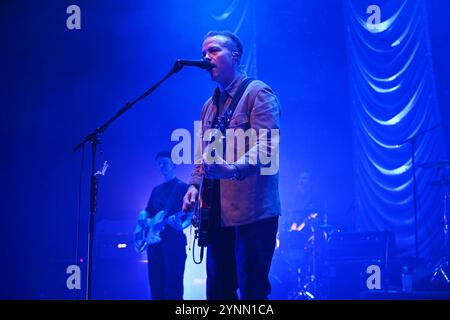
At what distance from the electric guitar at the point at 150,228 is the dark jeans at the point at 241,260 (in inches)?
103

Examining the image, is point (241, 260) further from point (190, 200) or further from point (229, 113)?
point (229, 113)

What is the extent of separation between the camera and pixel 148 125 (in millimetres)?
7598

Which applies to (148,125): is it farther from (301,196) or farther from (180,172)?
(301,196)

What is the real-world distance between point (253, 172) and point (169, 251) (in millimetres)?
2903

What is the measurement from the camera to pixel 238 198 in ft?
9.59

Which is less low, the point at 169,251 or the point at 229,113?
the point at 229,113

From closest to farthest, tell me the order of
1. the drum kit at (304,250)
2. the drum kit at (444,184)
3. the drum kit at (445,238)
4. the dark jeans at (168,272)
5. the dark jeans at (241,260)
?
the dark jeans at (241,260), the dark jeans at (168,272), the drum kit at (445,238), the drum kit at (444,184), the drum kit at (304,250)

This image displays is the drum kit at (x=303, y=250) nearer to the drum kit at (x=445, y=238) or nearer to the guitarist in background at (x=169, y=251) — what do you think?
the drum kit at (x=445, y=238)

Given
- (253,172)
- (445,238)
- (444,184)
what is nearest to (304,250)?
(445,238)

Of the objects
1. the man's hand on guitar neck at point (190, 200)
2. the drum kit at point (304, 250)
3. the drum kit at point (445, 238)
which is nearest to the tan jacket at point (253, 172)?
the man's hand on guitar neck at point (190, 200)

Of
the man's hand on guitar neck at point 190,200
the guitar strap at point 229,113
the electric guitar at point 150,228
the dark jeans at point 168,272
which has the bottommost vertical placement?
the dark jeans at point 168,272

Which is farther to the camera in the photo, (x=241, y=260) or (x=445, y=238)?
(x=445, y=238)

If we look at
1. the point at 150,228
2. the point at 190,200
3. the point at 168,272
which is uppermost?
the point at 190,200

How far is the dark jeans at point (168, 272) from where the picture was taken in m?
5.45
